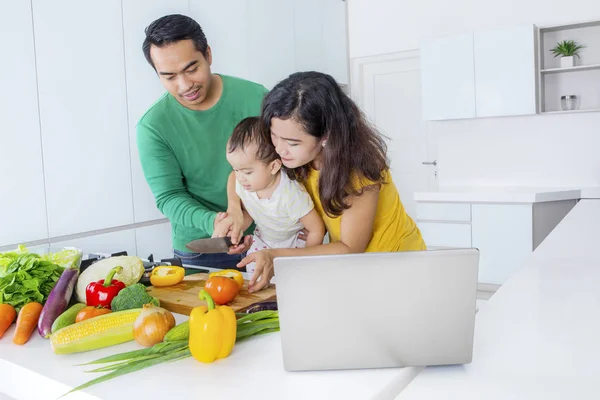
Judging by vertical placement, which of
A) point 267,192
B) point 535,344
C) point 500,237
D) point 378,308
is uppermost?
point 267,192

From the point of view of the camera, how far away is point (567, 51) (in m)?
4.07

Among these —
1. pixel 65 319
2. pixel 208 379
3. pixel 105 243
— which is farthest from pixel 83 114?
pixel 208 379

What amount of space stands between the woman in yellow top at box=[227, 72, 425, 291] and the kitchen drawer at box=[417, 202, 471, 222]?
8.60 ft

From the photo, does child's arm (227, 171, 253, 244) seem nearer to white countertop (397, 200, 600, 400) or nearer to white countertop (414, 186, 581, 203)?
white countertop (397, 200, 600, 400)

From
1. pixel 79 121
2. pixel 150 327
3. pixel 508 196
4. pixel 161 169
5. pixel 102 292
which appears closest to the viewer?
pixel 150 327

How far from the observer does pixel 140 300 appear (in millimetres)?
1291

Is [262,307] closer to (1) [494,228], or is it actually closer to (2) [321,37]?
(1) [494,228]

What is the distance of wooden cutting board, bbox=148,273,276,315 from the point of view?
1.39 metres

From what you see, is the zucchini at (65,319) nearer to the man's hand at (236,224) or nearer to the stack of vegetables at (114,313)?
the stack of vegetables at (114,313)

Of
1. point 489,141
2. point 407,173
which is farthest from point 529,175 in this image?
point 407,173

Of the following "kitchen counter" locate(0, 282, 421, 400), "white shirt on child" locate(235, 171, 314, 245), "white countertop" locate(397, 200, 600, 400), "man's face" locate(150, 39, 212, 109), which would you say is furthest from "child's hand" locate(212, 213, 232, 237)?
"white countertop" locate(397, 200, 600, 400)

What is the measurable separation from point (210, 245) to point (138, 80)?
1956 millimetres

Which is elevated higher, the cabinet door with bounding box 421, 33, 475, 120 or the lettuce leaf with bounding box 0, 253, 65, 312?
the cabinet door with bounding box 421, 33, 475, 120

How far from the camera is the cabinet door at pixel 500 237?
3865 mm
